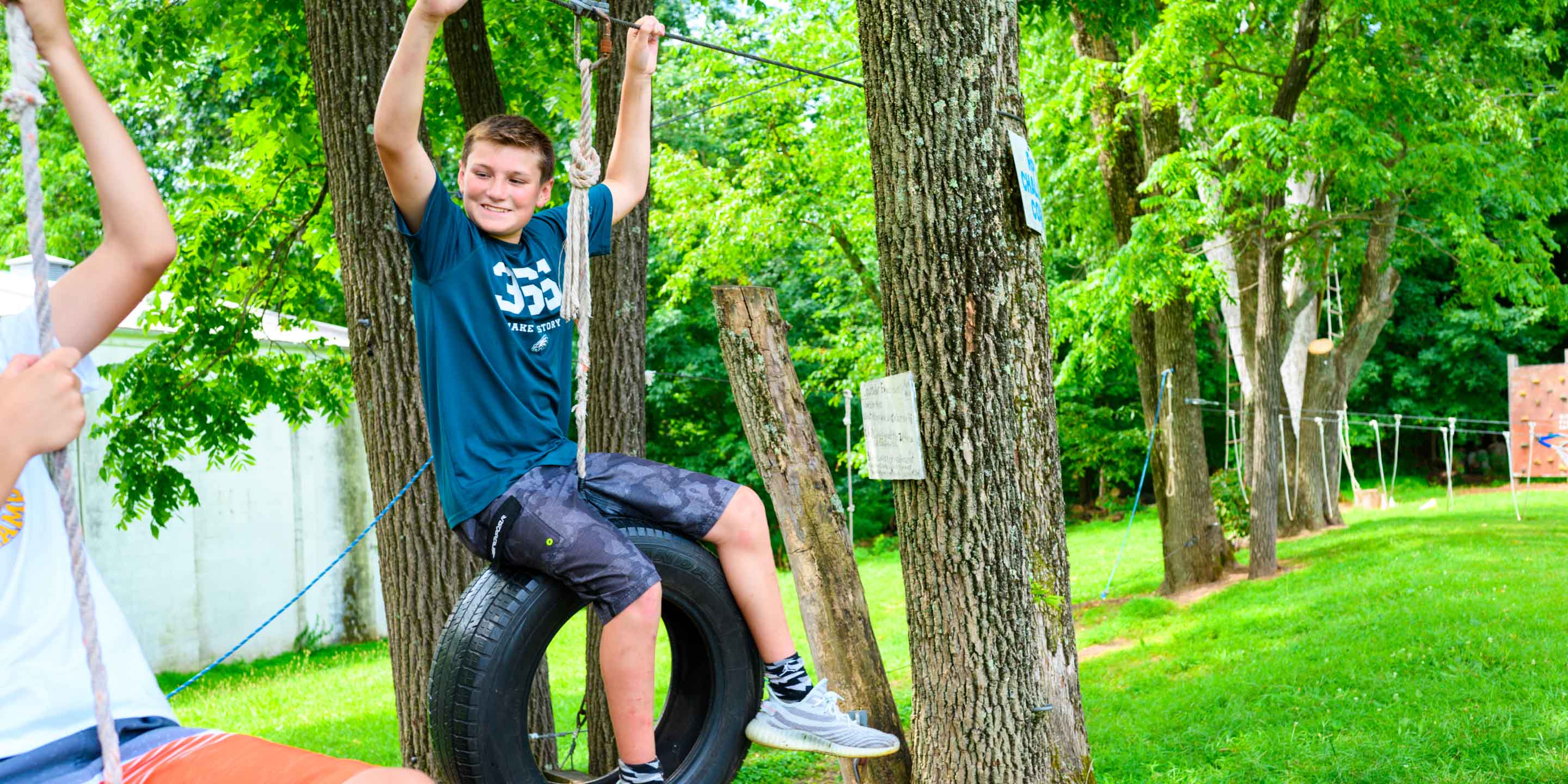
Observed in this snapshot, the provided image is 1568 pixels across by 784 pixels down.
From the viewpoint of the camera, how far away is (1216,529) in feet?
35.5

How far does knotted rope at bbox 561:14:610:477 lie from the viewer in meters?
2.24

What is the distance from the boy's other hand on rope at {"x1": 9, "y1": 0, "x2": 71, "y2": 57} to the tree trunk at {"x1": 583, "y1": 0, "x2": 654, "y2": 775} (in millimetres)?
2953

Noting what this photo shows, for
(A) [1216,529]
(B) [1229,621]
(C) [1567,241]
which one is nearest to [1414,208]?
(A) [1216,529]

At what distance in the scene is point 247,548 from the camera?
11.5 meters

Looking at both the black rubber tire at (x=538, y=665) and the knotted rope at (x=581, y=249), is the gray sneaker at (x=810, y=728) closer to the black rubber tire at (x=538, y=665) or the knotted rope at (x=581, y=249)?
the black rubber tire at (x=538, y=665)

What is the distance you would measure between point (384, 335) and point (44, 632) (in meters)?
2.06

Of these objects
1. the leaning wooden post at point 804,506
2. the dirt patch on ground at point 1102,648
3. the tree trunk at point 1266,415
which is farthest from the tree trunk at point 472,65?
the tree trunk at point 1266,415

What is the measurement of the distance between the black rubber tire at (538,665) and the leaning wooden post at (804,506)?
83 cm

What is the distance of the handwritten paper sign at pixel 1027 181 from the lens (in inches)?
116

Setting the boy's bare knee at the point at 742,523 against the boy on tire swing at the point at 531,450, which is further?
the boy's bare knee at the point at 742,523

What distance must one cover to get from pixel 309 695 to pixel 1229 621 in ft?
24.0

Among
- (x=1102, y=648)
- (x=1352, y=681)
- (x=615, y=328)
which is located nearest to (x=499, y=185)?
(x=615, y=328)

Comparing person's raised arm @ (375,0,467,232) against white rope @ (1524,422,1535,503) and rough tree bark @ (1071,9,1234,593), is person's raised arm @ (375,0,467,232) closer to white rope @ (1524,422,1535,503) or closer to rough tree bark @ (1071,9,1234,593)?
rough tree bark @ (1071,9,1234,593)

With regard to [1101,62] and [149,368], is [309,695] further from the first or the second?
[1101,62]
